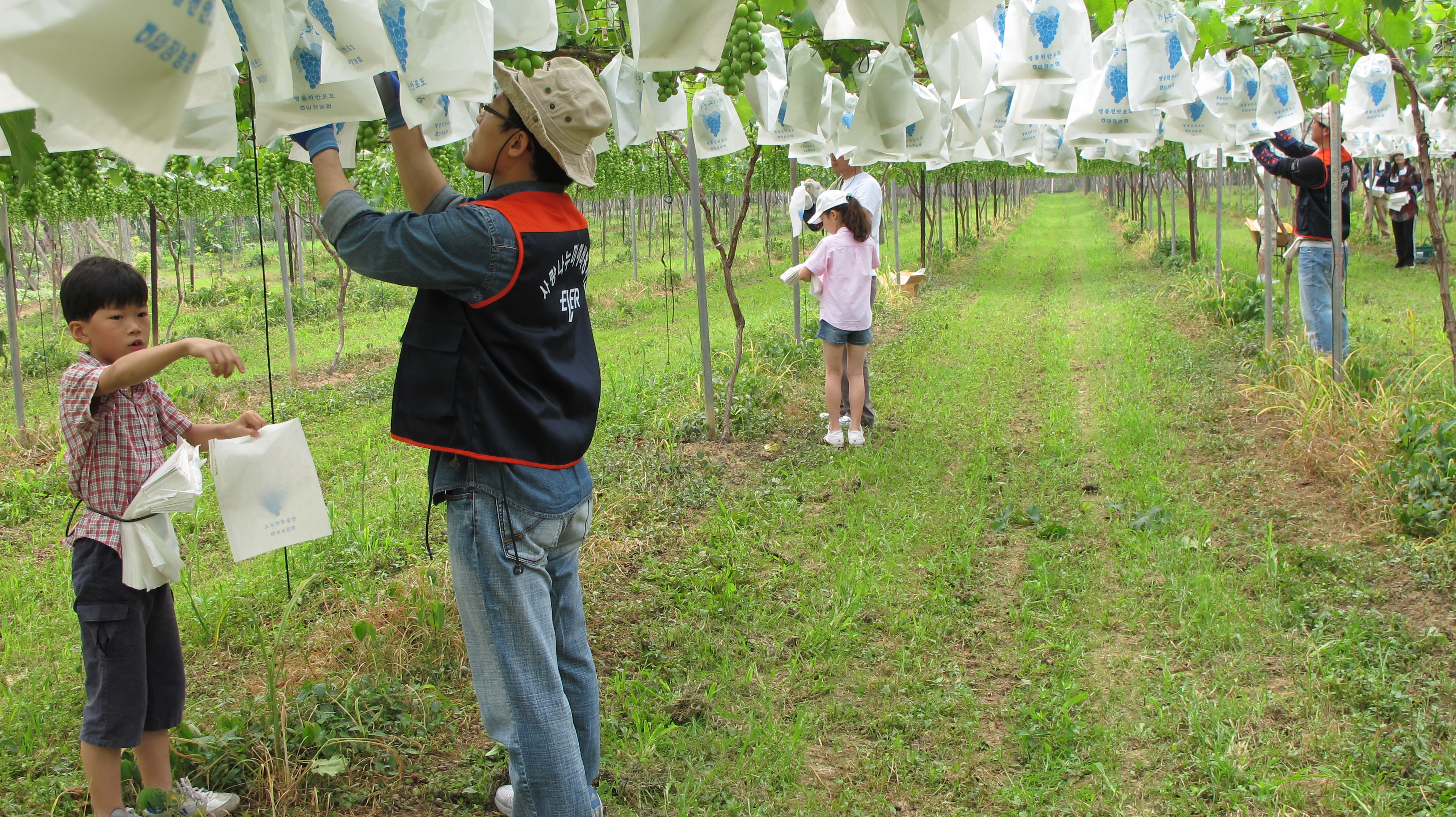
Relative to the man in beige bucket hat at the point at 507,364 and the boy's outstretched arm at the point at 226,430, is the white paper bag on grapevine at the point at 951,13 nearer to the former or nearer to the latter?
the man in beige bucket hat at the point at 507,364

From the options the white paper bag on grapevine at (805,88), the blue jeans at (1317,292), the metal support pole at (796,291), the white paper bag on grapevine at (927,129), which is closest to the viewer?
the white paper bag on grapevine at (805,88)

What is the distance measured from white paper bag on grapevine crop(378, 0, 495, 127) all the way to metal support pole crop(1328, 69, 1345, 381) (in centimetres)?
511

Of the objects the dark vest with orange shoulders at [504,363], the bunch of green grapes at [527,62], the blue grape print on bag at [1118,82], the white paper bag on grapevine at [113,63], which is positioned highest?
the blue grape print on bag at [1118,82]

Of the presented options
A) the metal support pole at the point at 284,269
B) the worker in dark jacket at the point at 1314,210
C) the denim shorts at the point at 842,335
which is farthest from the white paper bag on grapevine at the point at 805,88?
the metal support pole at the point at 284,269

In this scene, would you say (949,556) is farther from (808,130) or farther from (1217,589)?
(808,130)

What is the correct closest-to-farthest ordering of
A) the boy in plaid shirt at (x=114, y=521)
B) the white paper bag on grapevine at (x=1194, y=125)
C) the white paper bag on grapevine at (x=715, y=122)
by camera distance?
the boy in plaid shirt at (x=114, y=521) → the white paper bag on grapevine at (x=715, y=122) → the white paper bag on grapevine at (x=1194, y=125)

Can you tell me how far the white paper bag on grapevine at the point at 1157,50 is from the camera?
359cm

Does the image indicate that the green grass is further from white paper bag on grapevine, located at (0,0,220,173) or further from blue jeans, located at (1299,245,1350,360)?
white paper bag on grapevine, located at (0,0,220,173)

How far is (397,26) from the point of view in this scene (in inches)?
71.2

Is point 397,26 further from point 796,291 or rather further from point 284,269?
point 284,269

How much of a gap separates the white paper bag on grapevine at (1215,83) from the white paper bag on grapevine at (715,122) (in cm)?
216

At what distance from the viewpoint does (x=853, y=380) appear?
19.2 ft

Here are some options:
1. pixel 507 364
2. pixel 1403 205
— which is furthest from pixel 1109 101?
pixel 1403 205

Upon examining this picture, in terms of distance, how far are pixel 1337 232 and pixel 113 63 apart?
5.96 metres
